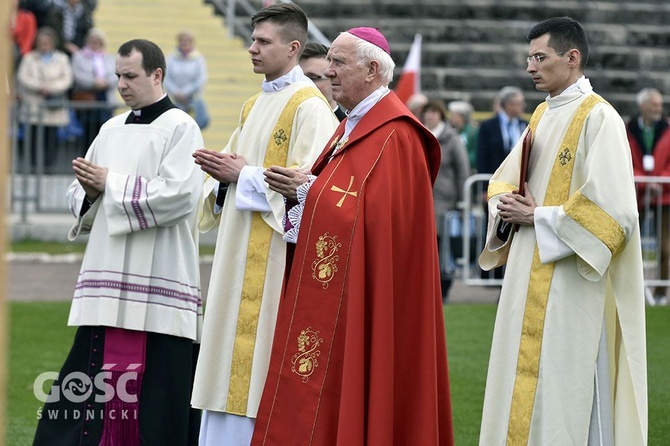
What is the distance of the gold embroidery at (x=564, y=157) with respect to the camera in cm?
576

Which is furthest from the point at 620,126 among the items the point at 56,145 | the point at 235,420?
the point at 56,145

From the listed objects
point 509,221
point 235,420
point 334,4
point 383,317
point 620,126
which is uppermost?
point 334,4

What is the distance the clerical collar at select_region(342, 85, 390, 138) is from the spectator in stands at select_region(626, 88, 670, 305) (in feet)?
29.2

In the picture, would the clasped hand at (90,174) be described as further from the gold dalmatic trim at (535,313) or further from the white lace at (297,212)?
the gold dalmatic trim at (535,313)

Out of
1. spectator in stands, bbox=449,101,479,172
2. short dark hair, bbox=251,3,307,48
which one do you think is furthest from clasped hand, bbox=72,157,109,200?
spectator in stands, bbox=449,101,479,172

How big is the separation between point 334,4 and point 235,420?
19104 millimetres

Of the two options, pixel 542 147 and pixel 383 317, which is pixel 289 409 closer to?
pixel 383 317

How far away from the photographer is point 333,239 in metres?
5.58

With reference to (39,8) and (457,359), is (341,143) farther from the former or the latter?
(39,8)

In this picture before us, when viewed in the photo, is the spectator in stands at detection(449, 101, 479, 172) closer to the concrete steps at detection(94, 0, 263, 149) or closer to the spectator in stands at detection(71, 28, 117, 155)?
the spectator in stands at detection(71, 28, 117, 155)

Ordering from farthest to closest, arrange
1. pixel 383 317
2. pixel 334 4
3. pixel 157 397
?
pixel 334 4 < pixel 157 397 < pixel 383 317

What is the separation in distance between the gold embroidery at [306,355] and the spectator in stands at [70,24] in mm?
14903

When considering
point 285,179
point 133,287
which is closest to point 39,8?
point 133,287

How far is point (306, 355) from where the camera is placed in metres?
5.58
